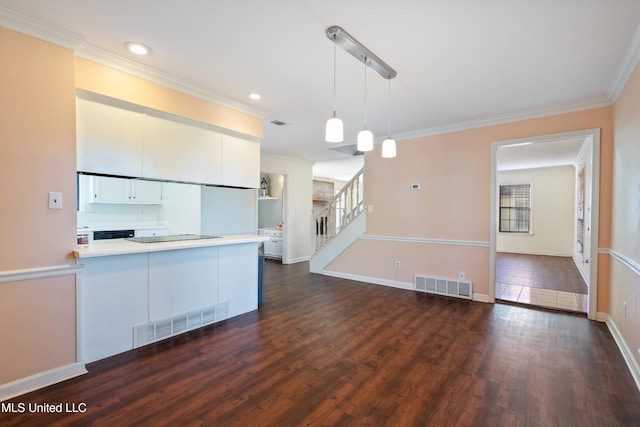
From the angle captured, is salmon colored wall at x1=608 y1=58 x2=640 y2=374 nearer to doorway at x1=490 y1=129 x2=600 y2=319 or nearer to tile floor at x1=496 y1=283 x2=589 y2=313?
tile floor at x1=496 y1=283 x2=589 y2=313

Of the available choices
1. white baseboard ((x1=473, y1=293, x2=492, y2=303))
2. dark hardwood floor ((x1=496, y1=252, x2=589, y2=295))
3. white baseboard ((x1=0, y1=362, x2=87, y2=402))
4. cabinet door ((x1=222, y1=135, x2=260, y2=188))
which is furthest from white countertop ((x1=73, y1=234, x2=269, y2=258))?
dark hardwood floor ((x1=496, y1=252, x2=589, y2=295))

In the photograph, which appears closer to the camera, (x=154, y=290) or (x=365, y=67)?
(x=365, y=67)

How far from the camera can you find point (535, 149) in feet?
19.9

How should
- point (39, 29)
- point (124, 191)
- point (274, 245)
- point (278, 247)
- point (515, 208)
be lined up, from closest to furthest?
point (39, 29) < point (124, 191) < point (278, 247) < point (274, 245) < point (515, 208)

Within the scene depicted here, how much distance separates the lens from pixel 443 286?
4574mm

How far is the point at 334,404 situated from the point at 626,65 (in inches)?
144

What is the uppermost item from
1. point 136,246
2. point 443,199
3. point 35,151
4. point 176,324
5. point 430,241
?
point 35,151

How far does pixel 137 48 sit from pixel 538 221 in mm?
10137

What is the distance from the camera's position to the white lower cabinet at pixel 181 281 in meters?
2.85

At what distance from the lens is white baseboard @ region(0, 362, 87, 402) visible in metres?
2.01

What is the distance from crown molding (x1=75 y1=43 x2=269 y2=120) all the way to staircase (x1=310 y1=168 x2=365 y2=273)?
282cm

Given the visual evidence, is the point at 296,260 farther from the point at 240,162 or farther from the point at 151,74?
the point at 151,74

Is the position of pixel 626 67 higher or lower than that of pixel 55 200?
higher

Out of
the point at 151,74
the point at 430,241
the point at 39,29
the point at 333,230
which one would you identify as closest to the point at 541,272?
the point at 430,241
